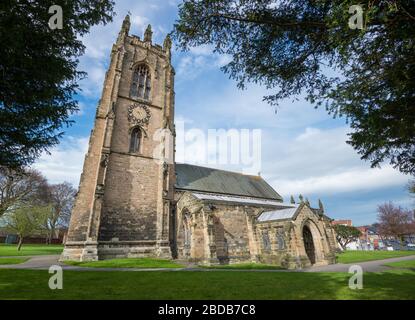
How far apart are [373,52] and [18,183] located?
130 feet

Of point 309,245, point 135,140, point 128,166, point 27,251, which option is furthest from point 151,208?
point 27,251

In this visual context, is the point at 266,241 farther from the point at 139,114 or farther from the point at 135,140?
the point at 139,114

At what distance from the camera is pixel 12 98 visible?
7.38 m

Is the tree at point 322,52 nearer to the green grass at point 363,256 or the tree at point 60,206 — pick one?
the green grass at point 363,256

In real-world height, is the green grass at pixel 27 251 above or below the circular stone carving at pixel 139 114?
below

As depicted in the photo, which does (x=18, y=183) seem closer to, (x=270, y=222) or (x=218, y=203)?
(x=218, y=203)

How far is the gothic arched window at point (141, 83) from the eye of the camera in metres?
25.7

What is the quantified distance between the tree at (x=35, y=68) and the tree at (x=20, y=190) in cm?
2308

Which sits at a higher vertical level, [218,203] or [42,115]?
[42,115]

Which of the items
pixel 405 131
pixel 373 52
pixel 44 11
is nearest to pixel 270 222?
pixel 405 131

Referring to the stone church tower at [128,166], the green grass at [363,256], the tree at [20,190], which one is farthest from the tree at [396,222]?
the tree at [20,190]

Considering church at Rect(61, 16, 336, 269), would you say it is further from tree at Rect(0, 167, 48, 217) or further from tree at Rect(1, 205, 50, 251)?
tree at Rect(1, 205, 50, 251)

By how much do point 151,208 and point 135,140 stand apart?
24.1 ft
